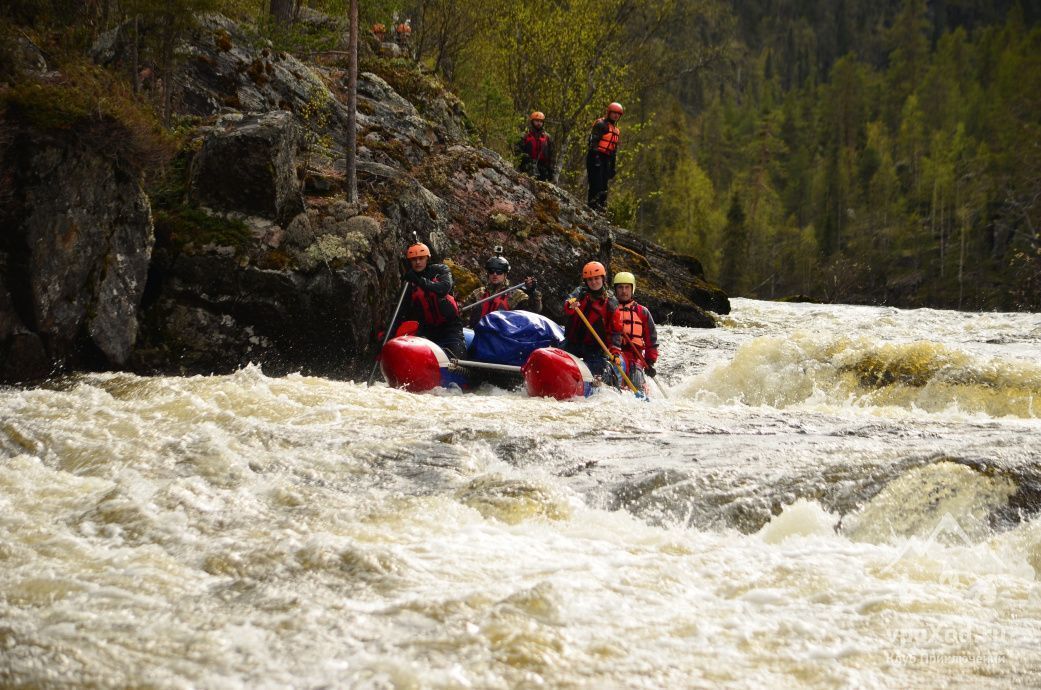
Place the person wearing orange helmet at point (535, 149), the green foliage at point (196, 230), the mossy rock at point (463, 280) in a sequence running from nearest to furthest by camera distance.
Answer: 1. the green foliage at point (196, 230)
2. the mossy rock at point (463, 280)
3. the person wearing orange helmet at point (535, 149)

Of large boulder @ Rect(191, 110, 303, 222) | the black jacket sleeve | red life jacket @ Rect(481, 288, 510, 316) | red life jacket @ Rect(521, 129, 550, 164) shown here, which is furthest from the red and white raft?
red life jacket @ Rect(521, 129, 550, 164)

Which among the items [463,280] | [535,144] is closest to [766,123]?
[535,144]

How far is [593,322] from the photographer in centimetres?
1072

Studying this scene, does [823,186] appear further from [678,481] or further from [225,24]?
[678,481]

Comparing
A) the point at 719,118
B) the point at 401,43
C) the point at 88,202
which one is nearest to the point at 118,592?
the point at 88,202

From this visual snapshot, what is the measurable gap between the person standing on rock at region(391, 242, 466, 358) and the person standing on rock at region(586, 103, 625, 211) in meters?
7.23

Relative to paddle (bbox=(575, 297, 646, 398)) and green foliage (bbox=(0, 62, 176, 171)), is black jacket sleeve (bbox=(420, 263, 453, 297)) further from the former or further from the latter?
green foliage (bbox=(0, 62, 176, 171))

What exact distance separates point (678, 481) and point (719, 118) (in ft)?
256

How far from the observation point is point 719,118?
79.6m

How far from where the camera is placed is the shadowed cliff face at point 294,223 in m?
9.58

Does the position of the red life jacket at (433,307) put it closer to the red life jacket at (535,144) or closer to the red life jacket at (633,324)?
the red life jacket at (633,324)

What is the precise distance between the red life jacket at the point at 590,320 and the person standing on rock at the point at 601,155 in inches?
279

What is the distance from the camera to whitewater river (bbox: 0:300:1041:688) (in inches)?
130

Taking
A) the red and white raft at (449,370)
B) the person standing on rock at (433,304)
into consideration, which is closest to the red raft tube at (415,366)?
the red and white raft at (449,370)
